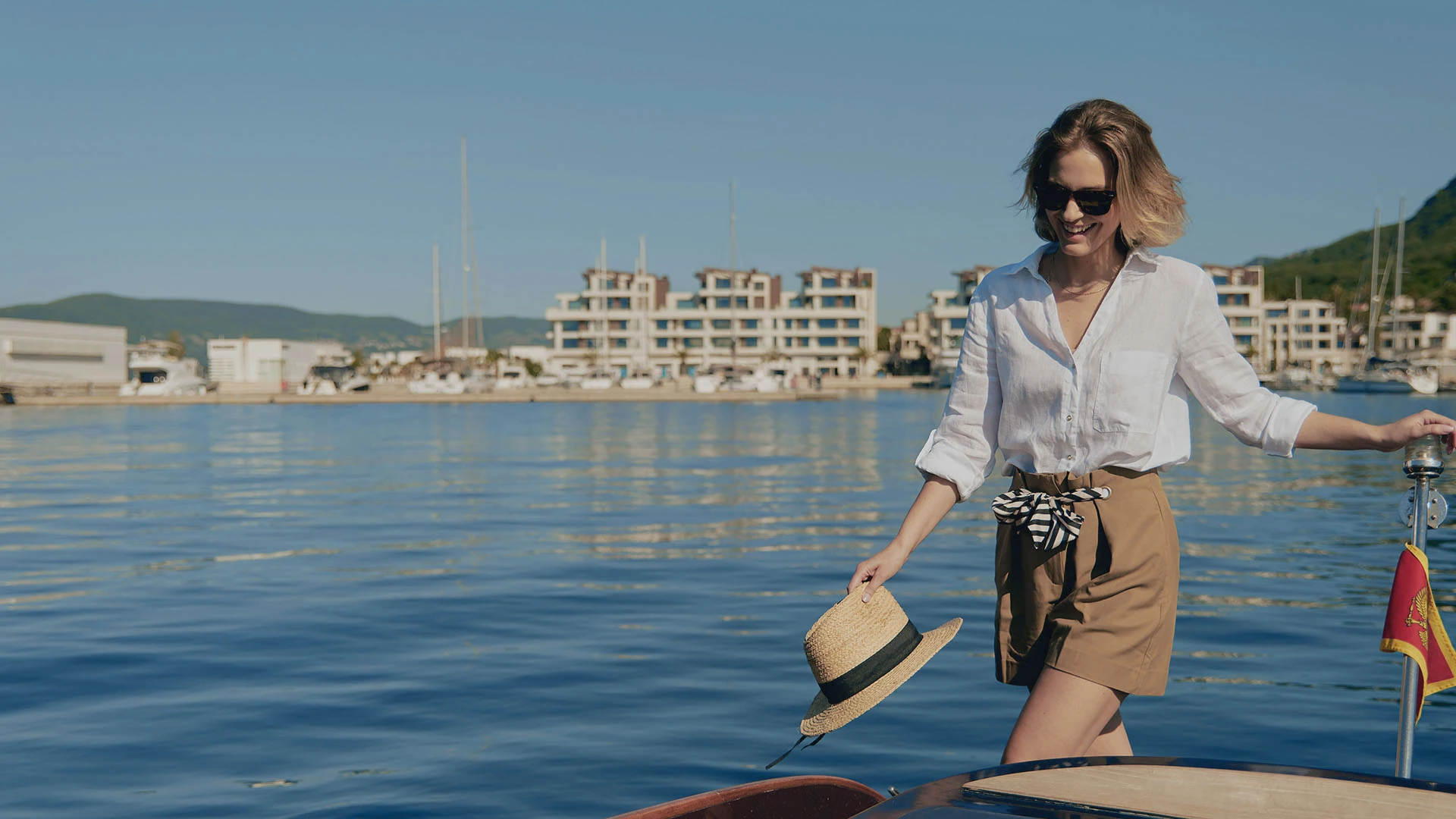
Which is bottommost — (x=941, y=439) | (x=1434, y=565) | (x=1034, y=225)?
(x=1434, y=565)

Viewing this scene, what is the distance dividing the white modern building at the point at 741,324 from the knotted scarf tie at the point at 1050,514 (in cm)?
13055

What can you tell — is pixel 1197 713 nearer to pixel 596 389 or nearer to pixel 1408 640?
pixel 1408 640

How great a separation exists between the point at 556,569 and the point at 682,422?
41.5 m

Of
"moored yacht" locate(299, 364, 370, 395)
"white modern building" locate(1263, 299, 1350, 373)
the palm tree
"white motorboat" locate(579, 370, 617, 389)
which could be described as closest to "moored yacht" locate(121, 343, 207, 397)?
"moored yacht" locate(299, 364, 370, 395)

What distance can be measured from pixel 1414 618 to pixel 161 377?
131m

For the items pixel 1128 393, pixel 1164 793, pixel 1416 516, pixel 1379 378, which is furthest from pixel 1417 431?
pixel 1379 378

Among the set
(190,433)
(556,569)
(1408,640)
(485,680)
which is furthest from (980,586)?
(190,433)

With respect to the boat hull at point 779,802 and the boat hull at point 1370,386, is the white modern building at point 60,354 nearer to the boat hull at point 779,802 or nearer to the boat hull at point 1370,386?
the boat hull at point 1370,386

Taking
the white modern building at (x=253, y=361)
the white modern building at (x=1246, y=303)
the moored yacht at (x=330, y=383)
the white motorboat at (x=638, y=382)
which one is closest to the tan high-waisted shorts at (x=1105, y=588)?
the moored yacht at (x=330, y=383)

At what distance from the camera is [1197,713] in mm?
7051

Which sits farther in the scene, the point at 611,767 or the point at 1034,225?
the point at 611,767

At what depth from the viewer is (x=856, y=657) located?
290 centimetres

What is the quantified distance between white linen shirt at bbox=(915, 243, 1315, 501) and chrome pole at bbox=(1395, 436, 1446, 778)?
0.86 feet

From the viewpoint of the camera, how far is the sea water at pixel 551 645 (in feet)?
20.2
